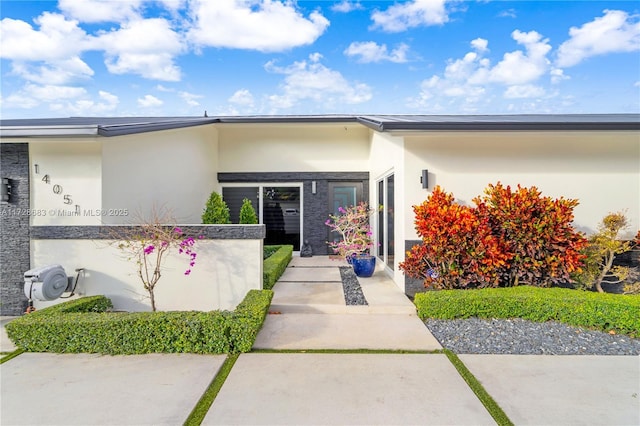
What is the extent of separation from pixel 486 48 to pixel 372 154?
6.10 m

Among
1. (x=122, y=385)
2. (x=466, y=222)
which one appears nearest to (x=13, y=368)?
(x=122, y=385)

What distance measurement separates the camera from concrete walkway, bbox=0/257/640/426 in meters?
2.52

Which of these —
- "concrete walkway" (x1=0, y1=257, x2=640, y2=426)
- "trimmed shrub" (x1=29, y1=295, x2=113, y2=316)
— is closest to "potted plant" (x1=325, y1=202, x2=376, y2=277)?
"concrete walkway" (x1=0, y1=257, x2=640, y2=426)

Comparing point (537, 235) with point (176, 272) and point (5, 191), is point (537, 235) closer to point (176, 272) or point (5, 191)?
point (176, 272)

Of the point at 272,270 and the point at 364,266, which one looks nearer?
the point at 272,270

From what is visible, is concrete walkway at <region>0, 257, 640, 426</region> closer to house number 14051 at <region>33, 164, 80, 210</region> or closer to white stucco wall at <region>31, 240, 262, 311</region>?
white stucco wall at <region>31, 240, 262, 311</region>

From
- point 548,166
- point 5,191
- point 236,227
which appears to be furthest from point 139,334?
point 548,166

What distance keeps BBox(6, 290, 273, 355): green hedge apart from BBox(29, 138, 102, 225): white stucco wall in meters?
2.03

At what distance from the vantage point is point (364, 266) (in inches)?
279

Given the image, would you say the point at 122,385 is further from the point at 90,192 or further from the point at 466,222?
the point at 466,222

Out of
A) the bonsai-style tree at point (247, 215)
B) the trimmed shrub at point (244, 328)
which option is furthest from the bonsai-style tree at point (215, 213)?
the trimmed shrub at point (244, 328)

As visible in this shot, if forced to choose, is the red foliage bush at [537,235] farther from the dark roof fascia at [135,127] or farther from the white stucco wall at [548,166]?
the dark roof fascia at [135,127]

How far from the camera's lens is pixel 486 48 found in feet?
35.8

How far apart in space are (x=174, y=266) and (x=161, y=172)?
9.55 feet
